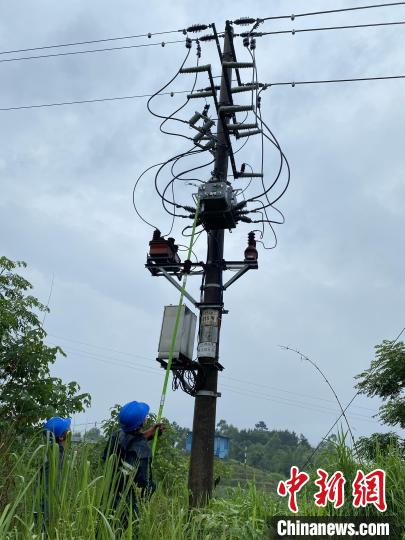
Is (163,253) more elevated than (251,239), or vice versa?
(251,239)

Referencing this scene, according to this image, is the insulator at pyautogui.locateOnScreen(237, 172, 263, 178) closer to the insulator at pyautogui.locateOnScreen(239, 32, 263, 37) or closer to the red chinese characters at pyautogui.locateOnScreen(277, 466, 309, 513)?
the insulator at pyautogui.locateOnScreen(239, 32, 263, 37)

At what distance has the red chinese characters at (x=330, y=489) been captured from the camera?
4.63 m

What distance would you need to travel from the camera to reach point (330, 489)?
4754 millimetres

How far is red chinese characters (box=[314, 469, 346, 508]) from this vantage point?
4629 mm

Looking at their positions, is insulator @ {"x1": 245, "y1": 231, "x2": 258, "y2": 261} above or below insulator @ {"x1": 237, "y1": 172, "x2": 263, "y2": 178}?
below

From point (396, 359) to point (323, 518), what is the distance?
485 inches

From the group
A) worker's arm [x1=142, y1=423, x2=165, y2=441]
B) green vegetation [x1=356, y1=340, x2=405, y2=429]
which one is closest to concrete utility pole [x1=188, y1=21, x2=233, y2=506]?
worker's arm [x1=142, y1=423, x2=165, y2=441]

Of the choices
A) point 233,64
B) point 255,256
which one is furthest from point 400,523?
point 233,64

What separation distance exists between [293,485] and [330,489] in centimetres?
31

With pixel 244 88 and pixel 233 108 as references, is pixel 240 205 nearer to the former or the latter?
pixel 233 108

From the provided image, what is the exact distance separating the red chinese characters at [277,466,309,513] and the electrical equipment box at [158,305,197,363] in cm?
269

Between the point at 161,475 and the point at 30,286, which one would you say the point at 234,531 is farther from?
Result: the point at 161,475

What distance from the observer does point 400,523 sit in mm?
4492

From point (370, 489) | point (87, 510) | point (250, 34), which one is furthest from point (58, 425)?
point (250, 34)
